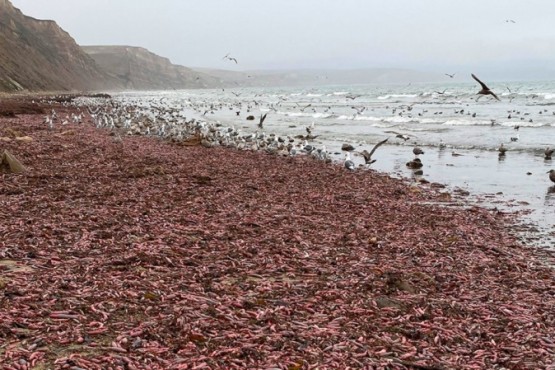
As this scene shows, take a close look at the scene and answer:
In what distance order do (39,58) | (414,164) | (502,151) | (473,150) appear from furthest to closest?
1. (39,58)
2. (473,150)
3. (502,151)
4. (414,164)

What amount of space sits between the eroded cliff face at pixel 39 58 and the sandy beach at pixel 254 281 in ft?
221

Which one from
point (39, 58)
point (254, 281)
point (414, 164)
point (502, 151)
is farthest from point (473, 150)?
point (39, 58)

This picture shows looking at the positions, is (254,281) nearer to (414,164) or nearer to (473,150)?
(414,164)

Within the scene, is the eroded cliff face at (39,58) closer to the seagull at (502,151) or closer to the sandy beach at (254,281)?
the seagull at (502,151)

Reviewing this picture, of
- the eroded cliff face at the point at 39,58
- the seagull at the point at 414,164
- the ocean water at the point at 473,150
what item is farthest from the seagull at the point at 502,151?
the eroded cliff face at the point at 39,58

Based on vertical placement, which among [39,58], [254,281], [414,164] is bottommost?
[254,281]

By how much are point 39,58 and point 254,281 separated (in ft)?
392

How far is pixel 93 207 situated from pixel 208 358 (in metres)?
6.29

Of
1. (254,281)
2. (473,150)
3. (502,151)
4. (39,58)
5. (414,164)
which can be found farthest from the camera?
(39,58)

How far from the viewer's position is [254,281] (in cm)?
697

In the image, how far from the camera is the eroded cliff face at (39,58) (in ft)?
274

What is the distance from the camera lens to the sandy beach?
195 inches

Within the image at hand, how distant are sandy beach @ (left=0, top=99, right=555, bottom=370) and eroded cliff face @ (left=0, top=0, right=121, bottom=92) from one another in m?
67.3

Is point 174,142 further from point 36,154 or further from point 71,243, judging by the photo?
point 71,243
